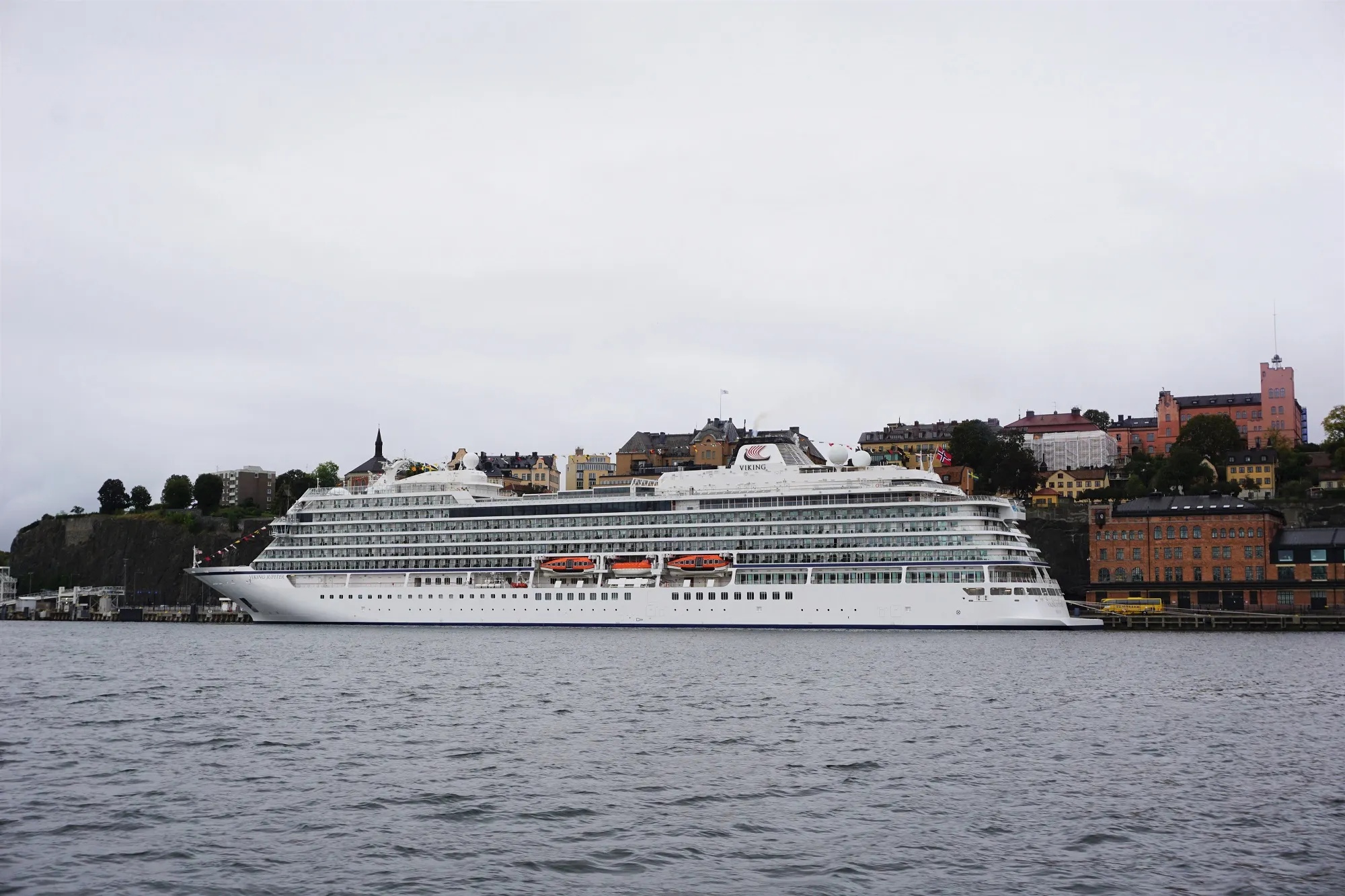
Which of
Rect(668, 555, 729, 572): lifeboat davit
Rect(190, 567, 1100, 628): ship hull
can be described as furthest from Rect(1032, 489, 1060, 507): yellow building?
Rect(668, 555, 729, 572): lifeboat davit

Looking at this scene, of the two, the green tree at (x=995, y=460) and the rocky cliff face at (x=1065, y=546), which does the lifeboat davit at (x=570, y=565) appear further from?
the green tree at (x=995, y=460)

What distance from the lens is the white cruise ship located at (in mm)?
76812

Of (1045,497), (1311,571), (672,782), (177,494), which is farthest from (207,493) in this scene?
(672,782)

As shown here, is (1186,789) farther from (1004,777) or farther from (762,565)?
(762,565)

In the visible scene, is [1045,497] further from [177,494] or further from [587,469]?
[177,494]

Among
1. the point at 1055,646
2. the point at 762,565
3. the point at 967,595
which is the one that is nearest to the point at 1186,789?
the point at 1055,646

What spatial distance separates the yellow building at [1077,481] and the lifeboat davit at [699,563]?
69.2 metres

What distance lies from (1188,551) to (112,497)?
144m

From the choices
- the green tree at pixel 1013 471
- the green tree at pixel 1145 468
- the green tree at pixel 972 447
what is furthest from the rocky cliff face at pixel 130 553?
the green tree at pixel 1145 468

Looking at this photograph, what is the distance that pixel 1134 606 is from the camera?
93.3m

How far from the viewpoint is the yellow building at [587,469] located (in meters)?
169

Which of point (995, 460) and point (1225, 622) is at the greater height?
point (995, 460)

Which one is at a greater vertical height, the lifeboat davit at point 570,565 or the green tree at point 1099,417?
the green tree at point 1099,417

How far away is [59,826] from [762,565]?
208 ft
